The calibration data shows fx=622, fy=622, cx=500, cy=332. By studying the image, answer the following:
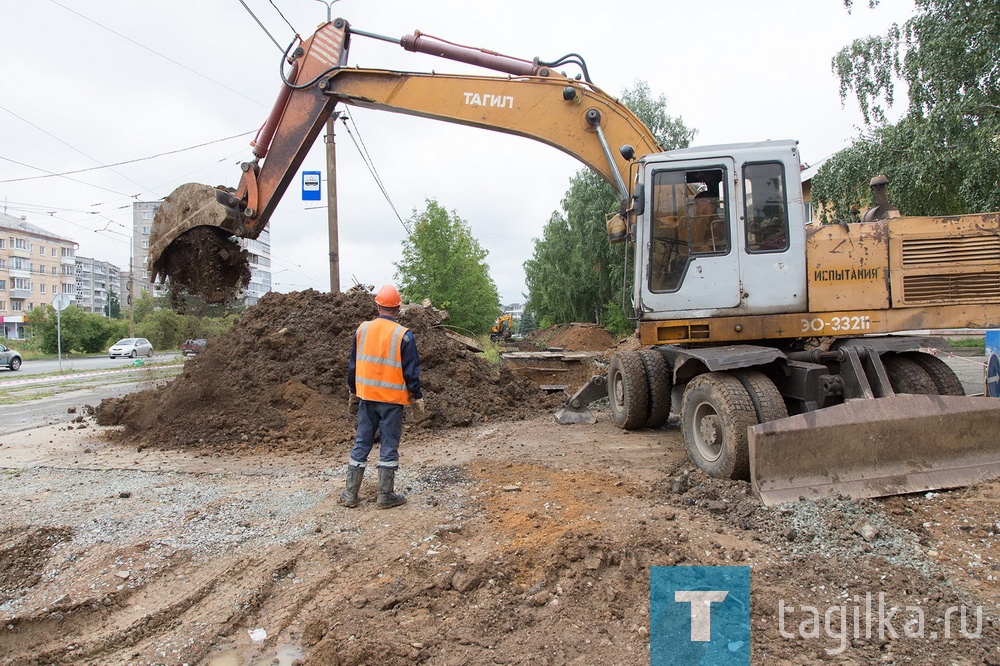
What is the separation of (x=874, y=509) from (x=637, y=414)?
3.29 metres

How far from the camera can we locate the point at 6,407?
459 inches

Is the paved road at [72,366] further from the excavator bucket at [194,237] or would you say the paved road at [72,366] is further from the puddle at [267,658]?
the puddle at [267,658]

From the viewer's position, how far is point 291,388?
26.3 feet

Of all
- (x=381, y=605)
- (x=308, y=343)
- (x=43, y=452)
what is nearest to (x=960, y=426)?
(x=381, y=605)

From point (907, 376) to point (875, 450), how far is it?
53.3 inches

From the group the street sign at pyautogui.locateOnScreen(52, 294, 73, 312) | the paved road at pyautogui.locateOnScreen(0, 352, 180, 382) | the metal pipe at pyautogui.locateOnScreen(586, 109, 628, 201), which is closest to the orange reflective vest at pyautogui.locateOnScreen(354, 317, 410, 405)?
the metal pipe at pyautogui.locateOnScreen(586, 109, 628, 201)

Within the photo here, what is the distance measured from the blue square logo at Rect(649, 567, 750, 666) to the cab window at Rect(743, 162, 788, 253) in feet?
10.3

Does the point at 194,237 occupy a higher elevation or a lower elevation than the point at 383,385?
higher

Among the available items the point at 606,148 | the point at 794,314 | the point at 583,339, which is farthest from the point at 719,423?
the point at 583,339

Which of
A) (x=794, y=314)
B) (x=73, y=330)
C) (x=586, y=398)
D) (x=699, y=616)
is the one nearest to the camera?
(x=699, y=616)

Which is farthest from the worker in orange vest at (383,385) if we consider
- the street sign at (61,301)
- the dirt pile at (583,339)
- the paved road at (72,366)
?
the street sign at (61,301)

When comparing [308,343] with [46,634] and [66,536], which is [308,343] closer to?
[66,536]

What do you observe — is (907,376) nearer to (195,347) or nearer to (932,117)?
(195,347)

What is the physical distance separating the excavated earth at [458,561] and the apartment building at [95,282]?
88692 millimetres
